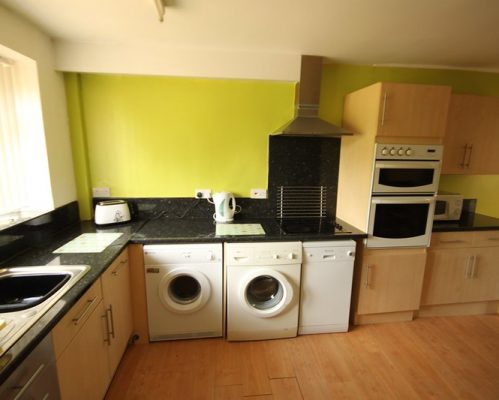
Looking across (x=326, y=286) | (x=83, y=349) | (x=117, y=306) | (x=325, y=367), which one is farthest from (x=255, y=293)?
(x=83, y=349)

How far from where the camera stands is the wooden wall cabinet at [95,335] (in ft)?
3.43

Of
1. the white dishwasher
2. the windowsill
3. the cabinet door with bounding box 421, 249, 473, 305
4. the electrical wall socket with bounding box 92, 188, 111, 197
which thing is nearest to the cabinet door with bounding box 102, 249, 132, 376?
the windowsill

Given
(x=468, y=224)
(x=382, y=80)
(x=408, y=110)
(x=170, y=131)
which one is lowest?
(x=468, y=224)

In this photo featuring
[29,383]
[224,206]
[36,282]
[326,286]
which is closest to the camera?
[29,383]

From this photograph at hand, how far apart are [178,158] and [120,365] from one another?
1.60 meters

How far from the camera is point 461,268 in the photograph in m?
2.22

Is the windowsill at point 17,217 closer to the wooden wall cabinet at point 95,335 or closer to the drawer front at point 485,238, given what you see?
the wooden wall cabinet at point 95,335

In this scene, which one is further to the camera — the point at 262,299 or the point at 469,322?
the point at 469,322

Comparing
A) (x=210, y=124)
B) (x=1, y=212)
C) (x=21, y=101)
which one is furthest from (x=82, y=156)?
(x=210, y=124)

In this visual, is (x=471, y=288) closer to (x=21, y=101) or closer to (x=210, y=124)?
(x=210, y=124)

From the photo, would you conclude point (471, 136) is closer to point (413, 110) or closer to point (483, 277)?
point (413, 110)

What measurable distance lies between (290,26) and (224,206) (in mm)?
1377

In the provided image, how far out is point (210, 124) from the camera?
2277 millimetres

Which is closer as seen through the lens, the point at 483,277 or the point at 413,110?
the point at 413,110
